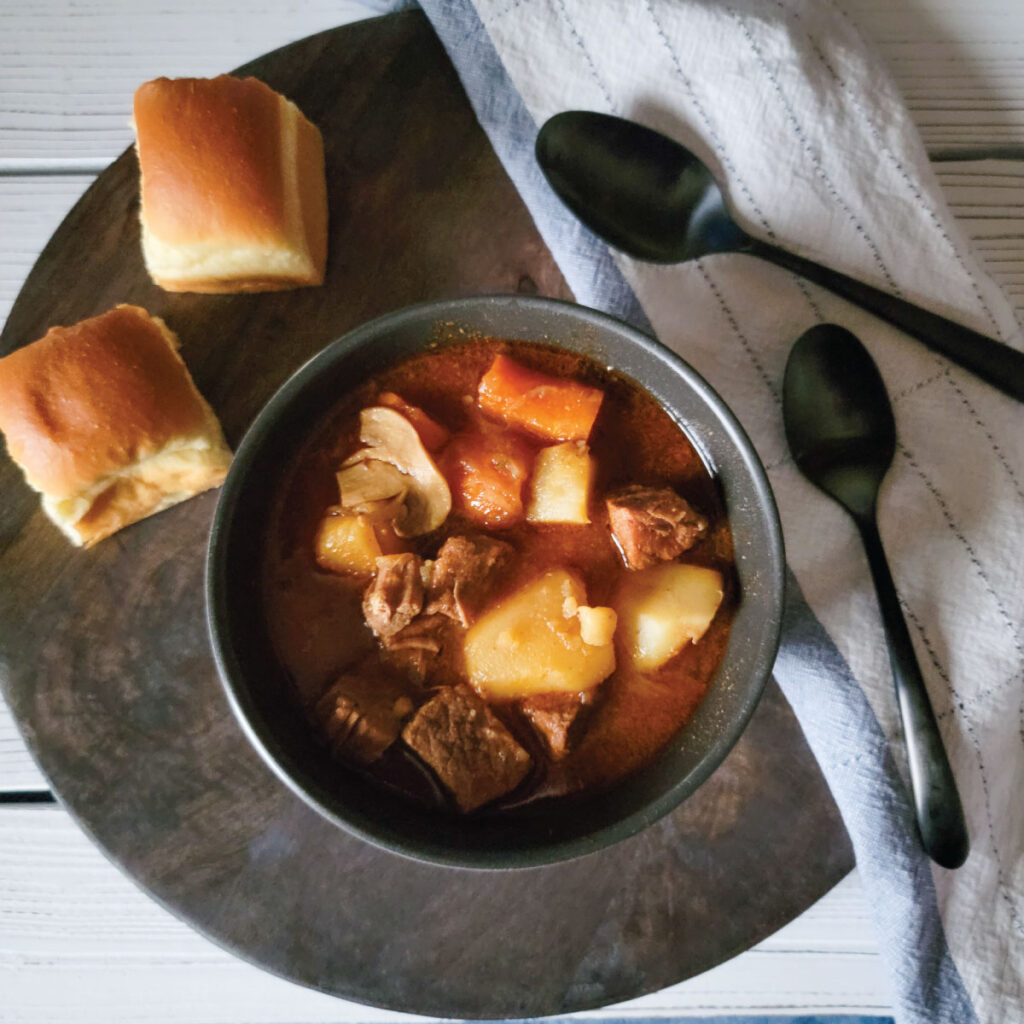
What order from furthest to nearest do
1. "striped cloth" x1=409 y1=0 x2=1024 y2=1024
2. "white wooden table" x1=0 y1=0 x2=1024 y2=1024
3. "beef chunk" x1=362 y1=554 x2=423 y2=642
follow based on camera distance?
1. "white wooden table" x1=0 y1=0 x2=1024 y2=1024
2. "striped cloth" x1=409 y1=0 x2=1024 y2=1024
3. "beef chunk" x1=362 y1=554 x2=423 y2=642

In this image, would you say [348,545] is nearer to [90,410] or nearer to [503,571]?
[503,571]

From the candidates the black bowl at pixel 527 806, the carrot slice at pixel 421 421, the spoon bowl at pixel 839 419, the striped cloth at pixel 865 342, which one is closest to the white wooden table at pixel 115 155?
the striped cloth at pixel 865 342

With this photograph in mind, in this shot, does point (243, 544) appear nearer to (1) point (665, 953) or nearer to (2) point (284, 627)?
(2) point (284, 627)

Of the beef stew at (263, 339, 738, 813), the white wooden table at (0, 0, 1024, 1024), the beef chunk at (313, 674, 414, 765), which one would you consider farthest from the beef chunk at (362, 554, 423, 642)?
the white wooden table at (0, 0, 1024, 1024)

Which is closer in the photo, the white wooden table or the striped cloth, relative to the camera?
the striped cloth

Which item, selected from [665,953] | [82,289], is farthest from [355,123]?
[665,953]

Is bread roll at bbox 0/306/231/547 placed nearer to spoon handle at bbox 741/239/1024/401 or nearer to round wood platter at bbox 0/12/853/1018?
round wood platter at bbox 0/12/853/1018
